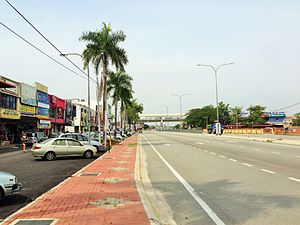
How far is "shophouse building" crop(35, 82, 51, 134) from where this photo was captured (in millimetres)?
53656

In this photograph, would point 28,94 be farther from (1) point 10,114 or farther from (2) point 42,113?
(1) point 10,114

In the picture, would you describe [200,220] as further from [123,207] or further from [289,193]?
[289,193]

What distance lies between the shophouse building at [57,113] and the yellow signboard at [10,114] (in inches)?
658

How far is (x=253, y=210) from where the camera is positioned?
307 inches

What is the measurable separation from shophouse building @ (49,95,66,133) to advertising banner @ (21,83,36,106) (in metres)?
9.97

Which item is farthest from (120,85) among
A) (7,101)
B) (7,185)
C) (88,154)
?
(7,185)

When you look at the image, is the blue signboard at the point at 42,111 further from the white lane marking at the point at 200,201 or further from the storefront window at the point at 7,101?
the white lane marking at the point at 200,201

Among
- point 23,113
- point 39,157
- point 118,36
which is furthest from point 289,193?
point 23,113

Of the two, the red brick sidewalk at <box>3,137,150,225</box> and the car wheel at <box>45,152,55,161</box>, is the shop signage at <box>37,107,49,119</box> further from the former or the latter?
the red brick sidewalk at <box>3,137,150,225</box>

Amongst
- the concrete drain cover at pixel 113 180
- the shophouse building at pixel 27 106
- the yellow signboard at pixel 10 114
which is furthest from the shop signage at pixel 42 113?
the concrete drain cover at pixel 113 180

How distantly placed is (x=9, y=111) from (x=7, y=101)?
130 cm

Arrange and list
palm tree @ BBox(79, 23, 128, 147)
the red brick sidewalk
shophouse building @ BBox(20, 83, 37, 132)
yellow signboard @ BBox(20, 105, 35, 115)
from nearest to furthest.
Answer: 1. the red brick sidewalk
2. palm tree @ BBox(79, 23, 128, 147)
3. yellow signboard @ BBox(20, 105, 35, 115)
4. shophouse building @ BBox(20, 83, 37, 132)

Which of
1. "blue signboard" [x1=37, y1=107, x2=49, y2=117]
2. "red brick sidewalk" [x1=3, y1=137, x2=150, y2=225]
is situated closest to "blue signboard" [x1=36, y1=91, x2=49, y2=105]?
"blue signboard" [x1=37, y1=107, x2=49, y2=117]

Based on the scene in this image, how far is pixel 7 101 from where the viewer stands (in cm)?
4272
